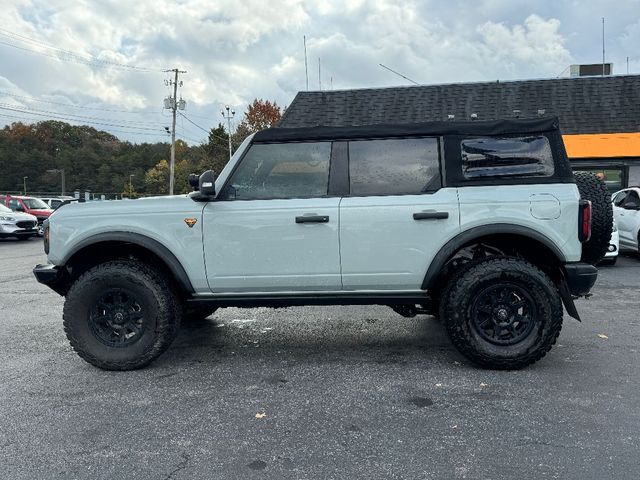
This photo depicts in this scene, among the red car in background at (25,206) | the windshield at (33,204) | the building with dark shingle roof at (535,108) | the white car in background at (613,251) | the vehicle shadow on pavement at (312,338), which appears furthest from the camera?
the windshield at (33,204)

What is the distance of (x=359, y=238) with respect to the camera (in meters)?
4.03

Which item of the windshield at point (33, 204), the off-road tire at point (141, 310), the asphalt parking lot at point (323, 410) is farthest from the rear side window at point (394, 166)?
the windshield at point (33, 204)

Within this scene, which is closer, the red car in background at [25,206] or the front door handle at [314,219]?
the front door handle at [314,219]

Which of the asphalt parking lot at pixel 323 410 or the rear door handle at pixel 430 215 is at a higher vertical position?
the rear door handle at pixel 430 215

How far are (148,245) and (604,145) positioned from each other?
57.1ft

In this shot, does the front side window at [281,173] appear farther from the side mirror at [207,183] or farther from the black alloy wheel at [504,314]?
the black alloy wheel at [504,314]

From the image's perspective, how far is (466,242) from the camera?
397 cm

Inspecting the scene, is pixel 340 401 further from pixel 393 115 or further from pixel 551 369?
pixel 393 115

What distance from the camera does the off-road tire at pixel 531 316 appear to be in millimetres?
3932

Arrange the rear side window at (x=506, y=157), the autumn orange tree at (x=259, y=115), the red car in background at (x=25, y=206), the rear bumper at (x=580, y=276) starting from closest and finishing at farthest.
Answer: the rear bumper at (x=580, y=276)
the rear side window at (x=506, y=157)
the red car in background at (x=25, y=206)
the autumn orange tree at (x=259, y=115)

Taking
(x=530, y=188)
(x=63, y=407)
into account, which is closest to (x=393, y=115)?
(x=530, y=188)

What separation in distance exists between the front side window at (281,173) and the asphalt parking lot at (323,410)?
1.45 metres

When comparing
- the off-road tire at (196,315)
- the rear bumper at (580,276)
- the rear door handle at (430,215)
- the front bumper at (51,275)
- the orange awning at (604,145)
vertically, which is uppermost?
the orange awning at (604,145)

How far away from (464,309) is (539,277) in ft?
2.03
